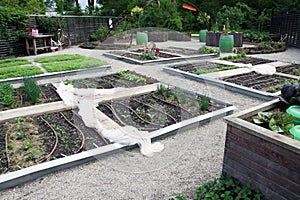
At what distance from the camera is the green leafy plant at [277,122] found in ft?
7.31

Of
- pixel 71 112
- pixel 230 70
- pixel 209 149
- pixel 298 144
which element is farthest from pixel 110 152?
pixel 230 70

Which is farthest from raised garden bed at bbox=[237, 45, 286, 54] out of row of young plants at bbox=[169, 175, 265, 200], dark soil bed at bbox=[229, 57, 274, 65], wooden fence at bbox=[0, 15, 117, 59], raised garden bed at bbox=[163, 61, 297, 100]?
row of young plants at bbox=[169, 175, 265, 200]

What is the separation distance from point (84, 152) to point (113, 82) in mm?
3345

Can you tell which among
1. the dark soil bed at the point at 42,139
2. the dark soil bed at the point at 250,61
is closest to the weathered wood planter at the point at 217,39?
the dark soil bed at the point at 250,61

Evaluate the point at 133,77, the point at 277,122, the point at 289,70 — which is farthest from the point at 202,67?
the point at 277,122

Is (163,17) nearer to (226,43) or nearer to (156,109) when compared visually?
(226,43)

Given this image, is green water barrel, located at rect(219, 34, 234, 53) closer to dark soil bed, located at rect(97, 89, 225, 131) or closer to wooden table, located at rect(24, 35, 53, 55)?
dark soil bed, located at rect(97, 89, 225, 131)

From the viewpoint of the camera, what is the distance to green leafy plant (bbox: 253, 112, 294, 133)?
7.31ft

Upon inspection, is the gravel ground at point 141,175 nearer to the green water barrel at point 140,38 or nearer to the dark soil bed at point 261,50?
the dark soil bed at point 261,50

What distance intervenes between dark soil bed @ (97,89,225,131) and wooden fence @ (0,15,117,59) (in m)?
9.00

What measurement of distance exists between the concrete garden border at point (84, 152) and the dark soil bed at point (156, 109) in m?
0.21

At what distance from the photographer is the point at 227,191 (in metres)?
2.20

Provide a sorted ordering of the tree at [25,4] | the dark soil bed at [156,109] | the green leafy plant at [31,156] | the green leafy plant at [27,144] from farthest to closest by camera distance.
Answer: the tree at [25,4] < the dark soil bed at [156,109] < the green leafy plant at [27,144] < the green leafy plant at [31,156]

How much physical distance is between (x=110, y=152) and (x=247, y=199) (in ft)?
5.50
